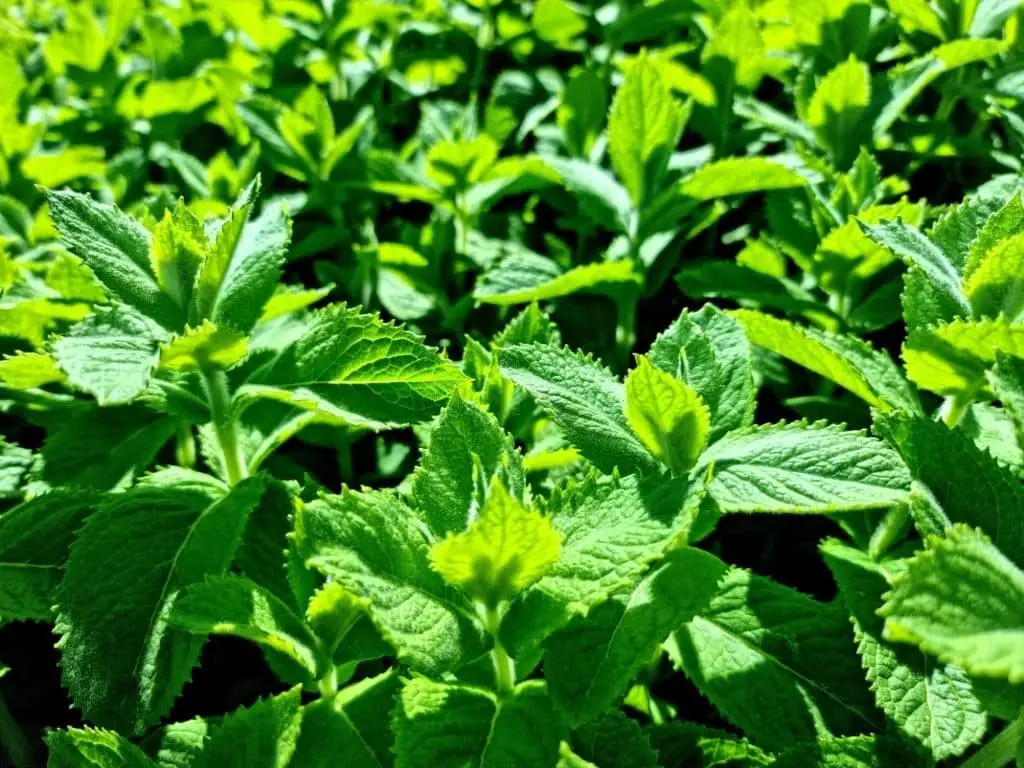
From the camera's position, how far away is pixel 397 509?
3.82ft

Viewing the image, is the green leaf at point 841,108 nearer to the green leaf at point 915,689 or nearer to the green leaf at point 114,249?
the green leaf at point 915,689

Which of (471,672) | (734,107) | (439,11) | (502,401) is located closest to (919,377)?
(502,401)

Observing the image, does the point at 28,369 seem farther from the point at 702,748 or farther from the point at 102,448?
the point at 702,748

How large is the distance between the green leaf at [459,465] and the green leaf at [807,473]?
0.89 feet

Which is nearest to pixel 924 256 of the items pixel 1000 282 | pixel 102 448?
pixel 1000 282

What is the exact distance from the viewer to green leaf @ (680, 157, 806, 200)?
186 centimetres

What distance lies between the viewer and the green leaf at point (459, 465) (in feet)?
3.80

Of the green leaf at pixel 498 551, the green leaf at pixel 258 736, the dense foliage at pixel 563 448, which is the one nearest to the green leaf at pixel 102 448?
the dense foliage at pixel 563 448

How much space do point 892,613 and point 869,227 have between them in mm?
647

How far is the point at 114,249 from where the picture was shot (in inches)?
56.3

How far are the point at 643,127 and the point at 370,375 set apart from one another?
0.94 meters

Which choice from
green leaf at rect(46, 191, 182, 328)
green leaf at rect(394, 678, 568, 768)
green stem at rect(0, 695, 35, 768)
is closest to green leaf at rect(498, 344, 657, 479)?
A: green leaf at rect(394, 678, 568, 768)

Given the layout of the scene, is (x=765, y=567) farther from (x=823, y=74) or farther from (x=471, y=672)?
(x=823, y=74)

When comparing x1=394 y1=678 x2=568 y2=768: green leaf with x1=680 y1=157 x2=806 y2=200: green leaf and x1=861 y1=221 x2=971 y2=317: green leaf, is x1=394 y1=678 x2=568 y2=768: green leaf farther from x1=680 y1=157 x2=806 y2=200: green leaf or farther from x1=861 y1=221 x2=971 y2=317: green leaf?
x1=680 y1=157 x2=806 y2=200: green leaf
